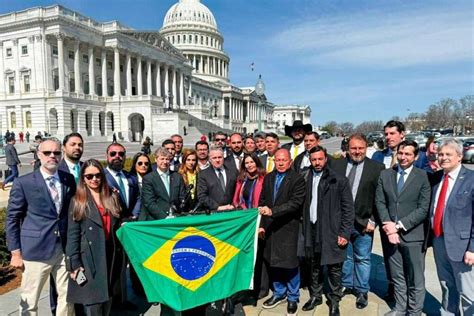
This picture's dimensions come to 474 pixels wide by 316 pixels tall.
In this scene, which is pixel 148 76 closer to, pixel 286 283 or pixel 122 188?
pixel 122 188

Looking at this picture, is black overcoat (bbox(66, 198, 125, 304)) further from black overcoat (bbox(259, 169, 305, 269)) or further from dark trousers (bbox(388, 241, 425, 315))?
dark trousers (bbox(388, 241, 425, 315))

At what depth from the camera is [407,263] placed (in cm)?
470

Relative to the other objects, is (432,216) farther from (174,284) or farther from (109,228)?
(109,228)

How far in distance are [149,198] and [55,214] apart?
1.37 meters

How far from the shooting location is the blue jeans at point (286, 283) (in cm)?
510

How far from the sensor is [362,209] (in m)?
5.26

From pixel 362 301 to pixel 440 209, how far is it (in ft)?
6.36

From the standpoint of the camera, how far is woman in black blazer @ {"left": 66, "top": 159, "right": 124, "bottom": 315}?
153 inches

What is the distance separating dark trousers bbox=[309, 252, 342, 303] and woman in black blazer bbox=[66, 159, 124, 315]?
299 centimetres

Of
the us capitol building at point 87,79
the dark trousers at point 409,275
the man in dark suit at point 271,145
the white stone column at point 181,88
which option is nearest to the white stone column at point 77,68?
the us capitol building at point 87,79

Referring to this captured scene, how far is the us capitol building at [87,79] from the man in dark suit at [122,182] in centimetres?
3557

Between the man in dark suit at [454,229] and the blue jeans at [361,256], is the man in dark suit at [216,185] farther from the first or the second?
the man in dark suit at [454,229]

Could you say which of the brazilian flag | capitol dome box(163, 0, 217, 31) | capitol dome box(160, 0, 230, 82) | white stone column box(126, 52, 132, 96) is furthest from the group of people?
capitol dome box(163, 0, 217, 31)

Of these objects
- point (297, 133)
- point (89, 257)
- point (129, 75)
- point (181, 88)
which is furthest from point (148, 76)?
point (89, 257)
